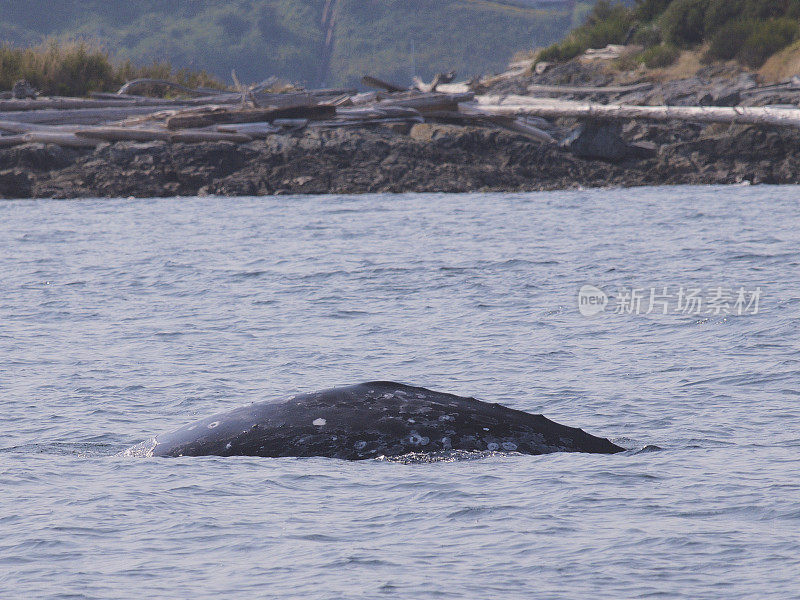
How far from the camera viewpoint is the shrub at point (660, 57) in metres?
41.6

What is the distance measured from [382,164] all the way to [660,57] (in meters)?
19.4

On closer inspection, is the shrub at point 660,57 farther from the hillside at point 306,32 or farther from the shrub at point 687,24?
the hillside at point 306,32

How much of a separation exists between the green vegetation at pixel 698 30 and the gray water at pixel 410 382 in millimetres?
23627

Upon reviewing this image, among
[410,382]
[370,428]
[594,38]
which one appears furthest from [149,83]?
[370,428]

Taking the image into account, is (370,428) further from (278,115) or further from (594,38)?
(594,38)

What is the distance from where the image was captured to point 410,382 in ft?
27.6

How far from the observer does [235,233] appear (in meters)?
19.1

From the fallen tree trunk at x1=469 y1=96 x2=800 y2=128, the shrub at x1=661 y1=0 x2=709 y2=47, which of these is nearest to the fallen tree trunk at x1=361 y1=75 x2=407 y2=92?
the fallen tree trunk at x1=469 y1=96 x2=800 y2=128

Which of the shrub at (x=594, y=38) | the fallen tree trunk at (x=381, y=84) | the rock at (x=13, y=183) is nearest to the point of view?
the rock at (x=13, y=183)

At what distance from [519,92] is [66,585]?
124 ft

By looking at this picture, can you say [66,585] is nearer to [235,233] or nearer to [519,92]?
[235,233]

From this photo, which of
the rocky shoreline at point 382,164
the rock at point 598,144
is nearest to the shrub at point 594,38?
the rock at point 598,144

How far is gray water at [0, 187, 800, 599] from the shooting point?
4.61m

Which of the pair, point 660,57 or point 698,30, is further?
point 698,30
